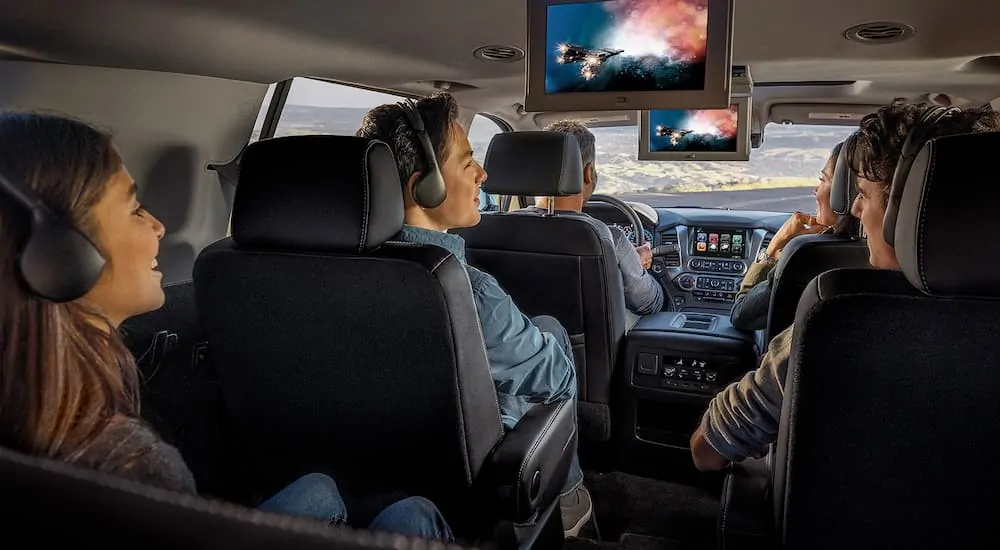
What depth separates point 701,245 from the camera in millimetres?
4238

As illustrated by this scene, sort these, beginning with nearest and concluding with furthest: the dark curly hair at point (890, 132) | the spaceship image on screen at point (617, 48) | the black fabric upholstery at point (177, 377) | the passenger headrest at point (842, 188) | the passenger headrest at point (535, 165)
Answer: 1. the dark curly hair at point (890, 132)
2. the spaceship image on screen at point (617, 48)
3. the passenger headrest at point (842, 188)
4. the black fabric upholstery at point (177, 377)
5. the passenger headrest at point (535, 165)

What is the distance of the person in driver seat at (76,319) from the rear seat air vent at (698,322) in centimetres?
234

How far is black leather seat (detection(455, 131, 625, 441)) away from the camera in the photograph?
8.61 feet

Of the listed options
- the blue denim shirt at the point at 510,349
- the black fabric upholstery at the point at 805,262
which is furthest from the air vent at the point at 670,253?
the blue denim shirt at the point at 510,349

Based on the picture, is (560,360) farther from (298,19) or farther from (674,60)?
(298,19)

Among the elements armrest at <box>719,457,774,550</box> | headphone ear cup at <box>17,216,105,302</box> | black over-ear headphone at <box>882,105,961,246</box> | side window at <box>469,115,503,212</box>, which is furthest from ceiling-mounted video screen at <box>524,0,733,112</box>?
side window at <box>469,115,503,212</box>

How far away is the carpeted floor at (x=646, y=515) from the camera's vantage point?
8.27 feet

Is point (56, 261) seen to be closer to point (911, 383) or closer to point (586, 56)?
point (911, 383)

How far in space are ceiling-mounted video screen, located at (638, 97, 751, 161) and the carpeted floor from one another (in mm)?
1496

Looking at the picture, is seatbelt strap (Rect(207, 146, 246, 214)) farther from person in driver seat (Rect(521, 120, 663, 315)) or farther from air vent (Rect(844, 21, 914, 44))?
air vent (Rect(844, 21, 914, 44))

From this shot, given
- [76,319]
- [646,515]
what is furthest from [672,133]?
[76,319]

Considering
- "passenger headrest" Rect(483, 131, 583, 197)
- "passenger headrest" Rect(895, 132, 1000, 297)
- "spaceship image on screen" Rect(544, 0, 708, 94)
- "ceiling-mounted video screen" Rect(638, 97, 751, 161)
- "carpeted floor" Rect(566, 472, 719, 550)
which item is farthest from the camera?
"ceiling-mounted video screen" Rect(638, 97, 751, 161)

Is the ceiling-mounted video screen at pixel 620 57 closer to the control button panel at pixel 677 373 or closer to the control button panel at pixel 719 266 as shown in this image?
the control button panel at pixel 677 373

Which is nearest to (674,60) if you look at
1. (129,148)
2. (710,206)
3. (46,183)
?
(46,183)
